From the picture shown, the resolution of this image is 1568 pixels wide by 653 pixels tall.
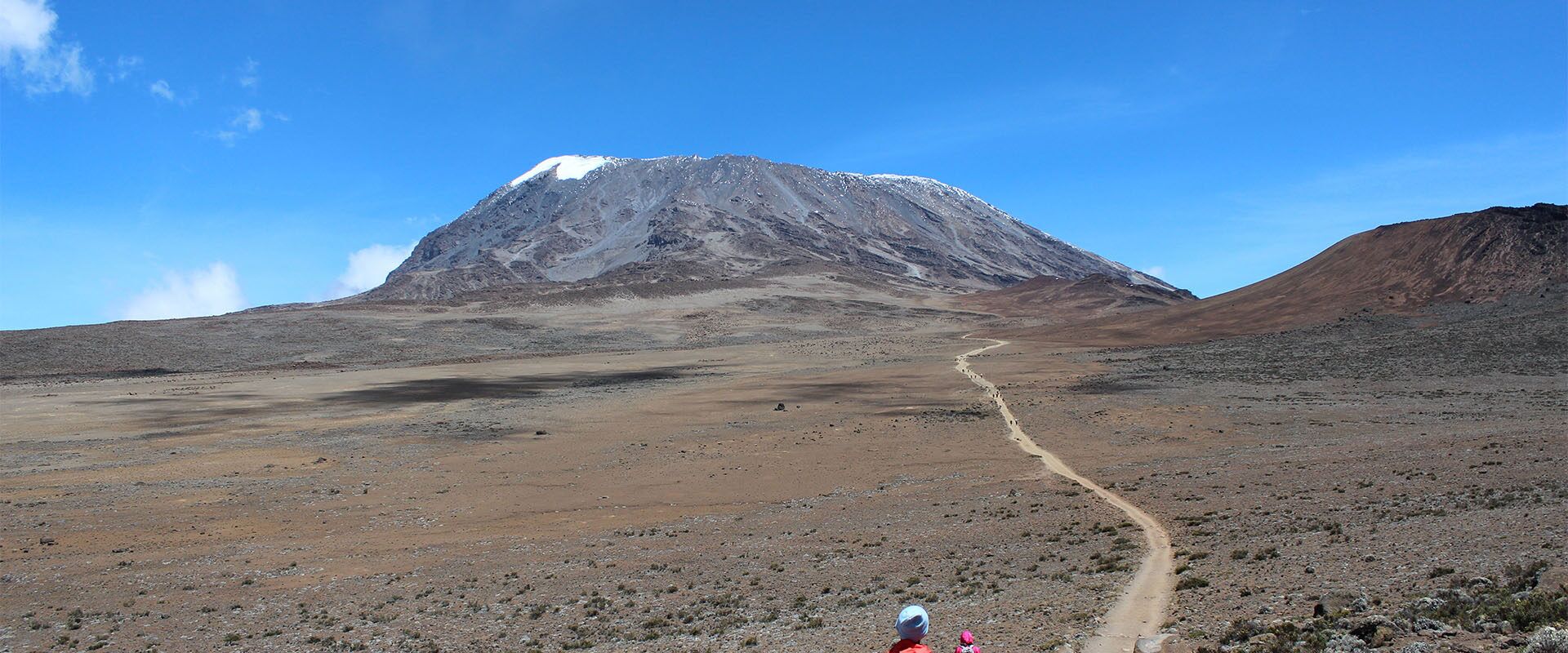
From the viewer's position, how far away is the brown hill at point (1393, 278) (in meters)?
64.6

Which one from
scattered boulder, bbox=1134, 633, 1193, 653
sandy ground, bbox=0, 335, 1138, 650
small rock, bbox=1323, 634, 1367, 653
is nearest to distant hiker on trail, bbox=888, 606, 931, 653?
small rock, bbox=1323, 634, 1367, 653

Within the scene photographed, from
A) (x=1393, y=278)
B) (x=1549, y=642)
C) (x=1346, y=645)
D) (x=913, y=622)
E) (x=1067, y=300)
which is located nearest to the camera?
(x=913, y=622)

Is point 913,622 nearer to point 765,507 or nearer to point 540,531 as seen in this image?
point 540,531

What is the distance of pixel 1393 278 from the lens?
71.6 m

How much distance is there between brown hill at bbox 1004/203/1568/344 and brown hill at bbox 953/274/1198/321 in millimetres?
29623

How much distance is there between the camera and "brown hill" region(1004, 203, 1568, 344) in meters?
64.6

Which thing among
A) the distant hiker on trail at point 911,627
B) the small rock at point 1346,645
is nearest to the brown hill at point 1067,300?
the small rock at point 1346,645

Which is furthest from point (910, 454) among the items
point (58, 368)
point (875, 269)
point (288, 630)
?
point (875, 269)

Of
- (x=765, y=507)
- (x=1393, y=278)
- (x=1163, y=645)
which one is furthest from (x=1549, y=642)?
(x=1393, y=278)

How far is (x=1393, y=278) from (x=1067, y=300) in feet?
178

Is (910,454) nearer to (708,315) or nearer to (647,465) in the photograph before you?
(647,465)

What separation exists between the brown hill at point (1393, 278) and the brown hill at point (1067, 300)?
29.6 meters

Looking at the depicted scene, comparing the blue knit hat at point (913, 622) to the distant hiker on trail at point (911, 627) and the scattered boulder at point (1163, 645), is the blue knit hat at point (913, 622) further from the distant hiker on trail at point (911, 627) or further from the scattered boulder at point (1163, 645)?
the scattered boulder at point (1163, 645)

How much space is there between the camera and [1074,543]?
53.6 feet
